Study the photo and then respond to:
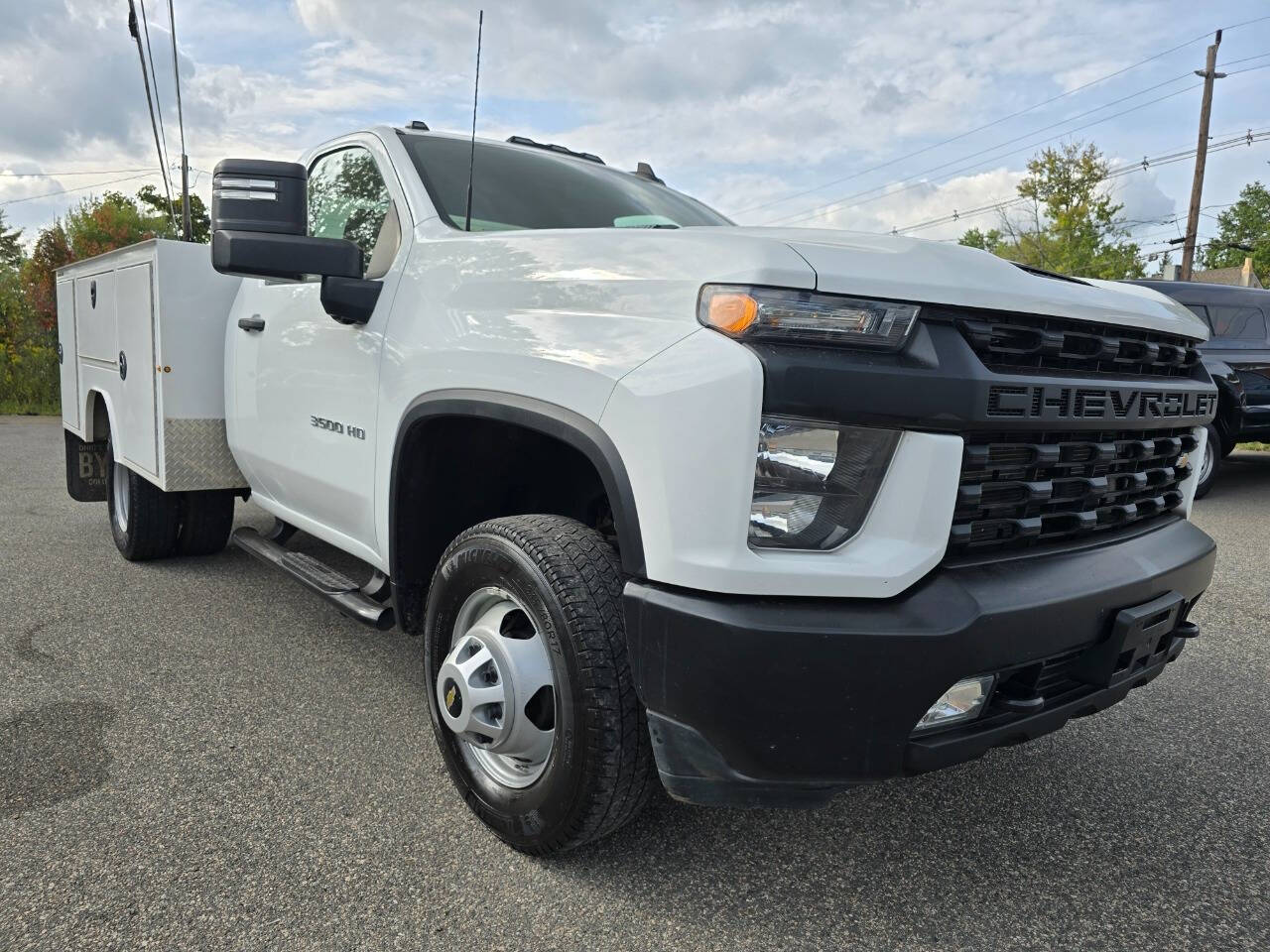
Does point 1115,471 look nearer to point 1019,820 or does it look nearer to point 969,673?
point 969,673

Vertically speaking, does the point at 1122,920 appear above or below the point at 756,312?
below

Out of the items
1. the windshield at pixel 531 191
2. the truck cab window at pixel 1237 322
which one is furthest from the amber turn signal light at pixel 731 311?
the truck cab window at pixel 1237 322

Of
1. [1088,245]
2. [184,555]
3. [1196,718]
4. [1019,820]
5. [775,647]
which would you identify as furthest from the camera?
[1088,245]

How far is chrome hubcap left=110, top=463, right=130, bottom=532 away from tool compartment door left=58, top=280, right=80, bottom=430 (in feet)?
1.93

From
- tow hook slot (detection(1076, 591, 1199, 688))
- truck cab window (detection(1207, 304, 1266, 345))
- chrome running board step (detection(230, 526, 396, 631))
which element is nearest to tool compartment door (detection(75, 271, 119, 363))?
chrome running board step (detection(230, 526, 396, 631))

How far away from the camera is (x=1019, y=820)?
248 centimetres

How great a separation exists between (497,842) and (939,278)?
168 centimetres

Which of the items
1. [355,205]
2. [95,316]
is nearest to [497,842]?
[355,205]

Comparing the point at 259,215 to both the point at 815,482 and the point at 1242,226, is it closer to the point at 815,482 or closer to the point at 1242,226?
the point at 815,482

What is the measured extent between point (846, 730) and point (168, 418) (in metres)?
3.42

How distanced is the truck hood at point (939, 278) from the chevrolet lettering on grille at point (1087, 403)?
0.16 meters

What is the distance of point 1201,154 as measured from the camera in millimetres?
23016

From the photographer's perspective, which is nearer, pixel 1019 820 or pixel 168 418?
pixel 1019 820

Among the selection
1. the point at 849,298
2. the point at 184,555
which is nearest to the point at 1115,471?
the point at 849,298
